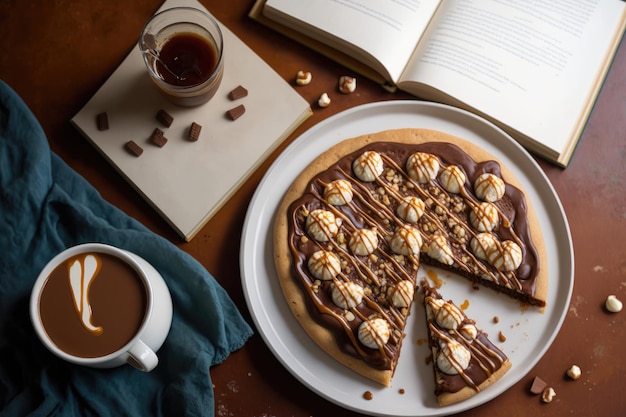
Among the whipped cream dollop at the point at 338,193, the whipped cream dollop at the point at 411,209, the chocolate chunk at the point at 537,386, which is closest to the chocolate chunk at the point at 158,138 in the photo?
the whipped cream dollop at the point at 338,193

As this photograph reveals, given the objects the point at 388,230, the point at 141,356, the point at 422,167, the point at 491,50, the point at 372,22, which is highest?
the point at 491,50

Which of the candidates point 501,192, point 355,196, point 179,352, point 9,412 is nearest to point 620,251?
point 501,192

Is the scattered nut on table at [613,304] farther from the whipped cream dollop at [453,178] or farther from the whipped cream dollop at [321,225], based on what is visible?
the whipped cream dollop at [321,225]

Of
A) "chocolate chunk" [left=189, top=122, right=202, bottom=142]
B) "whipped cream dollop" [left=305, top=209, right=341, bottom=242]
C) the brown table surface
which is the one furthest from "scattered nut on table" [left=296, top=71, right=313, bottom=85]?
"whipped cream dollop" [left=305, top=209, right=341, bottom=242]

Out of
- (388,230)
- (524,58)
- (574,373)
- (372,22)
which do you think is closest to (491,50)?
(524,58)

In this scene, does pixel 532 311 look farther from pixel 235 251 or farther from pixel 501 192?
pixel 235 251

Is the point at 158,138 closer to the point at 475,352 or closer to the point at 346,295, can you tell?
the point at 346,295
